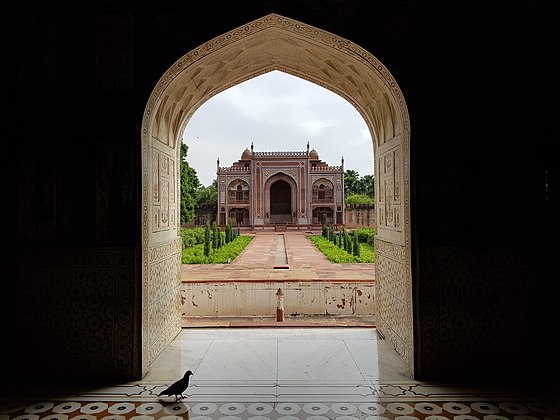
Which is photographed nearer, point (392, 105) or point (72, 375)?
point (72, 375)

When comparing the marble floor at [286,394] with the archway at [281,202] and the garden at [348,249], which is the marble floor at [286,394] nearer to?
the garden at [348,249]

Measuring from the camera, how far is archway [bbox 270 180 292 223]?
28.1m

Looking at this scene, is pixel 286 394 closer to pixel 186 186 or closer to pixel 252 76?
pixel 252 76

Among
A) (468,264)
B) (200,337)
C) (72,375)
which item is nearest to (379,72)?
(468,264)

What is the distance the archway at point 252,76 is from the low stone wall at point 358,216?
904 inches

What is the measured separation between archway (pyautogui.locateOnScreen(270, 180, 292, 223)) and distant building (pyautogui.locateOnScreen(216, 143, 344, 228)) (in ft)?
3.35

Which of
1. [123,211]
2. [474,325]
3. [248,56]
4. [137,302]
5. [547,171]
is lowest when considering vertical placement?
[474,325]

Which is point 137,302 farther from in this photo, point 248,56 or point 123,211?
point 248,56

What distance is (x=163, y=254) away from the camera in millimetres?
3311

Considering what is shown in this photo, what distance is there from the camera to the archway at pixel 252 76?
9.48ft

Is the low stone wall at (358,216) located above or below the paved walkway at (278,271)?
above

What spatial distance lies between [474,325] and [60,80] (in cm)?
334

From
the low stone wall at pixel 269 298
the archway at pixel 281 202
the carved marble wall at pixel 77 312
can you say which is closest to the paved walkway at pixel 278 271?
the low stone wall at pixel 269 298

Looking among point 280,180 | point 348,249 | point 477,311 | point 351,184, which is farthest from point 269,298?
point 351,184
